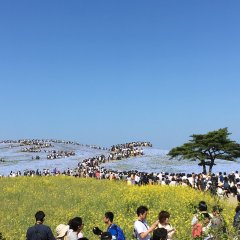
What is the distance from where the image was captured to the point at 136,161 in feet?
194

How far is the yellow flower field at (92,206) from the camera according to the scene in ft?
50.7

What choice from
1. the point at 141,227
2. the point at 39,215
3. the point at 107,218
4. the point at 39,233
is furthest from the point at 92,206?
the point at 107,218

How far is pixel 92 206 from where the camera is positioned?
67.3 ft

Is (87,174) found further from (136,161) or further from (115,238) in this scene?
(115,238)

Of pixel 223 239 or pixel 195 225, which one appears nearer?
pixel 223 239

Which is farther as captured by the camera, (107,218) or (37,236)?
(37,236)

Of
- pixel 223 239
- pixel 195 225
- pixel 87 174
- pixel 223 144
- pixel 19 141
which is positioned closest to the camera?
pixel 223 239

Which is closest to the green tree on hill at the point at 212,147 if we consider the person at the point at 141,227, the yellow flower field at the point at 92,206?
the yellow flower field at the point at 92,206

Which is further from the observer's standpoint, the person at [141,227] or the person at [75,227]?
the person at [141,227]

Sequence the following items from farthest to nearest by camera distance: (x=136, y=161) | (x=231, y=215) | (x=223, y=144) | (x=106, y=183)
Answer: (x=136, y=161), (x=223, y=144), (x=106, y=183), (x=231, y=215)

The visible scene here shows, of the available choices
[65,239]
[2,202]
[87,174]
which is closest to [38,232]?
[65,239]

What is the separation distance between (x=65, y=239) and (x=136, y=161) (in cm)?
5055

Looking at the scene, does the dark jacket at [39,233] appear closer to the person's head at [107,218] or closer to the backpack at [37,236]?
the backpack at [37,236]

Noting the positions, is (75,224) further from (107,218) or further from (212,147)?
(212,147)
